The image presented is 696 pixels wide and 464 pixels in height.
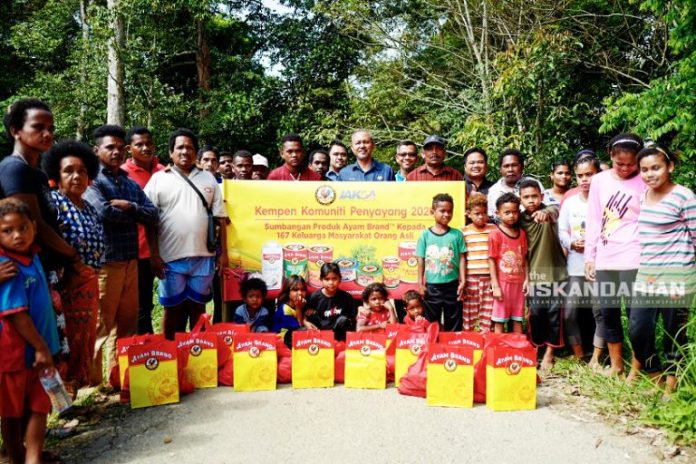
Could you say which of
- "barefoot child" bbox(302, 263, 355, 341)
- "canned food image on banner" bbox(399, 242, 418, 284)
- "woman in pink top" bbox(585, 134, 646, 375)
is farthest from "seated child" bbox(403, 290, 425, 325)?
"woman in pink top" bbox(585, 134, 646, 375)

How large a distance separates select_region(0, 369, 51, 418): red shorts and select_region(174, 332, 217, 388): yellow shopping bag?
4.19 ft

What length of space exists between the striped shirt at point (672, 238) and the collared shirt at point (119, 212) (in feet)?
11.8

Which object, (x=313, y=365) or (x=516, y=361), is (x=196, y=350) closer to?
(x=313, y=365)

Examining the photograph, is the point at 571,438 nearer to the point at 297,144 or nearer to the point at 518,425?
the point at 518,425

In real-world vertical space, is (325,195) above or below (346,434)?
above

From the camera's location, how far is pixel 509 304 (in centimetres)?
458

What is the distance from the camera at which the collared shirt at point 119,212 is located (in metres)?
3.91

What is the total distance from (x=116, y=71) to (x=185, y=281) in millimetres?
7952

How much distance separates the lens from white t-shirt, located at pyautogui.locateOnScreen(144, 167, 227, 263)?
4.28 meters

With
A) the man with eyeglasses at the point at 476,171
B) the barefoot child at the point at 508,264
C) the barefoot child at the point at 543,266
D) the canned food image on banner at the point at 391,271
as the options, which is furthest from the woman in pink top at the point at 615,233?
the canned food image on banner at the point at 391,271

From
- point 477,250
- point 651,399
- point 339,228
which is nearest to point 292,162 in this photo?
point 339,228

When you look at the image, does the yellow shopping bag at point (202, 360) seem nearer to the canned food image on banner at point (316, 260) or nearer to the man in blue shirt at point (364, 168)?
the canned food image on banner at point (316, 260)

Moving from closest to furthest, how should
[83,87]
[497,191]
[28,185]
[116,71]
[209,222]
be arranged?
[28,185] < [209,222] < [497,191] < [116,71] < [83,87]

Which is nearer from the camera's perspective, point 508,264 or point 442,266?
point 508,264
